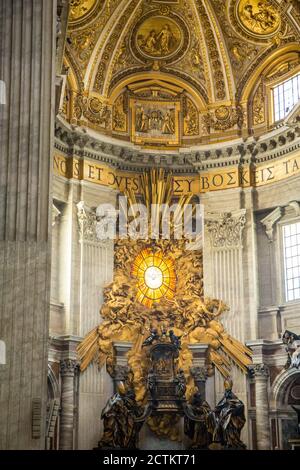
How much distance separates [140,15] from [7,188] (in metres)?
14.4

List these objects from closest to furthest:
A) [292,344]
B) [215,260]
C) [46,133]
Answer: [46,133], [292,344], [215,260]

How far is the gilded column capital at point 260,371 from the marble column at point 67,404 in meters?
5.01

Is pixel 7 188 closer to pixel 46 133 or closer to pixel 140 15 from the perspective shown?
pixel 46 133

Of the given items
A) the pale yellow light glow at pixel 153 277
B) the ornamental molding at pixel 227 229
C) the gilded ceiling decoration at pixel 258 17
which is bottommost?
the pale yellow light glow at pixel 153 277

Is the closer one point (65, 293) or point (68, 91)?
point (65, 293)

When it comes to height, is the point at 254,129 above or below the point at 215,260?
above

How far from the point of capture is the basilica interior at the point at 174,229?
23.5m

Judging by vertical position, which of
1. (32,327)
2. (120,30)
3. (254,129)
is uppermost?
Result: (120,30)

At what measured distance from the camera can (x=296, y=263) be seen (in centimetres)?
2494

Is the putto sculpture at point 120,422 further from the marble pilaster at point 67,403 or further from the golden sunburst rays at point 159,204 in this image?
the golden sunburst rays at point 159,204

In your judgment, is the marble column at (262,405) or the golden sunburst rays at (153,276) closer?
the marble column at (262,405)

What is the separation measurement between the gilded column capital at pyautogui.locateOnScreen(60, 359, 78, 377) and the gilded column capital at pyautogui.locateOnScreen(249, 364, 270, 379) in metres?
5.05

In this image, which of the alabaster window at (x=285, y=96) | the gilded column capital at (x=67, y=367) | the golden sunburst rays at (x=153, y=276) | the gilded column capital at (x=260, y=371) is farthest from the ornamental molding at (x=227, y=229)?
the gilded column capital at (x=67, y=367)
